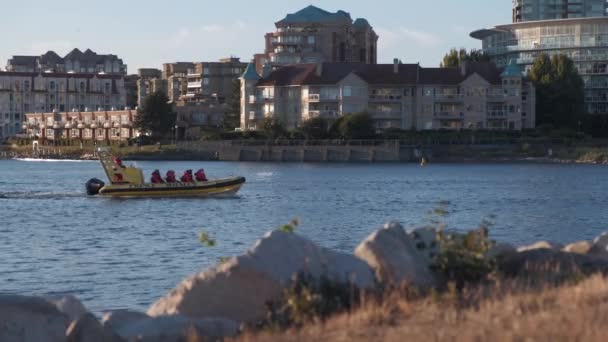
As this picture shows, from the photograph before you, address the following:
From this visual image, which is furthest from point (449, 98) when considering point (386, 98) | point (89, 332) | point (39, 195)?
point (89, 332)

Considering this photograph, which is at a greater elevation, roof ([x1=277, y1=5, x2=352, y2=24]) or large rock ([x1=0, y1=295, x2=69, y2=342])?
roof ([x1=277, y1=5, x2=352, y2=24])

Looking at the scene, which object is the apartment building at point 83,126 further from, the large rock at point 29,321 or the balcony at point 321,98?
the large rock at point 29,321

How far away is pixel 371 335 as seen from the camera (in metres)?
12.1


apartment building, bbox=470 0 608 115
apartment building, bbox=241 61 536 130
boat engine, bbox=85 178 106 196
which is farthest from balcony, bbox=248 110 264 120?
boat engine, bbox=85 178 106 196

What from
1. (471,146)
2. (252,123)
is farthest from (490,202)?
(252,123)

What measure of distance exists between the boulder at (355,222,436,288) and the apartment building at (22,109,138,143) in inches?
5874

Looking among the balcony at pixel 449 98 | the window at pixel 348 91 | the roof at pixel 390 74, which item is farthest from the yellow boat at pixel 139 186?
the balcony at pixel 449 98

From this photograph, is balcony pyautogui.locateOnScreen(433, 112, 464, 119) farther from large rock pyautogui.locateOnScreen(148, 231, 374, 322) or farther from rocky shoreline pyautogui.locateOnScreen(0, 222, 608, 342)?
large rock pyautogui.locateOnScreen(148, 231, 374, 322)

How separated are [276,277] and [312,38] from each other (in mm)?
153207

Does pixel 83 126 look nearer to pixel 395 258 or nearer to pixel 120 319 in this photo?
pixel 120 319

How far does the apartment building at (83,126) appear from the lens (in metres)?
171

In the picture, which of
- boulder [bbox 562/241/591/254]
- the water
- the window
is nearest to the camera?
boulder [bbox 562/241/591/254]

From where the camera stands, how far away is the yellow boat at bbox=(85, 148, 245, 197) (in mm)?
60312

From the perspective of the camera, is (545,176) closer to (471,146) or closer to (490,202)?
(471,146)
